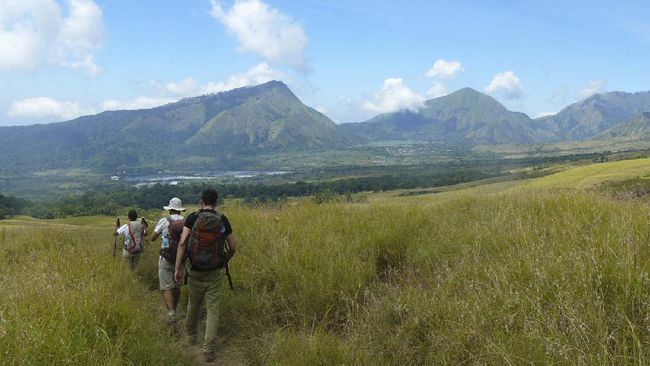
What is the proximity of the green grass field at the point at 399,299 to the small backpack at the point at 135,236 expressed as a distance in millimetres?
1720

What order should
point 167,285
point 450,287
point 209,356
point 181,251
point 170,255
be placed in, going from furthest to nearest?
point 170,255, point 167,285, point 181,251, point 209,356, point 450,287

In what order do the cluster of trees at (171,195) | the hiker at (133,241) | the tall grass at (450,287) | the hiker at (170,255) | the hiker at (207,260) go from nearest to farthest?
the tall grass at (450,287)
the hiker at (207,260)
the hiker at (170,255)
the hiker at (133,241)
the cluster of trees at (171,195)

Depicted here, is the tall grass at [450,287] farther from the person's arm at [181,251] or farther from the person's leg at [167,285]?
the person's leg at [167,285]

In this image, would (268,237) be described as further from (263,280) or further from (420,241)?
(420,241)

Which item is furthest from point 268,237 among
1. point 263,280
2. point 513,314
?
point 513,314

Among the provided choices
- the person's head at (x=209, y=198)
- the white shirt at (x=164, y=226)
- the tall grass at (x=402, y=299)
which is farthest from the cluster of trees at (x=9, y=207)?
the person's head at (x=209, y=198)

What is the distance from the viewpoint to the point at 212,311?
6.96 meters

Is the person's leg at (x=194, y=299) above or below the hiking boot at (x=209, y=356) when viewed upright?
above

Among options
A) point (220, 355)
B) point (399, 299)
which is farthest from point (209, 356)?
point (399, 299)

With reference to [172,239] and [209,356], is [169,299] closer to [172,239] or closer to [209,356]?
[172,239]

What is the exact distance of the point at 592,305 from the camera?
13.4 feet

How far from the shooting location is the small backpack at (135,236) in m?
11.1

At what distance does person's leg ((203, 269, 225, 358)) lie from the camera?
6.62 meters

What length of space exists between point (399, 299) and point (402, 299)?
194 millimetres
